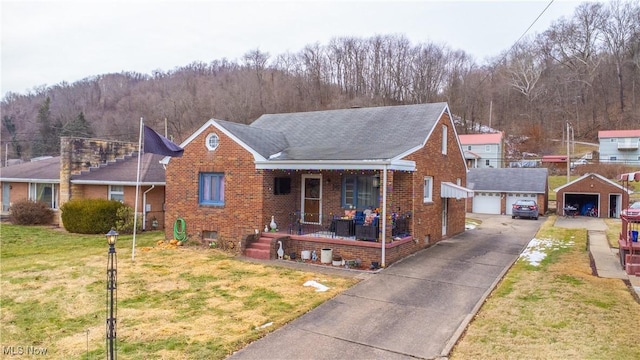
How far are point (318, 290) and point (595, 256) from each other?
9.69 metres

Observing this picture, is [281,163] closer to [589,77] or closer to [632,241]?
[632,241]

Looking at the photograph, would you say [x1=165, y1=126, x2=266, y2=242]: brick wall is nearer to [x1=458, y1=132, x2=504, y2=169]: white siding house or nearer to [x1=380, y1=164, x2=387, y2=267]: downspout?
[x1=380, y1=164, x2=387, y2=267]: downspout

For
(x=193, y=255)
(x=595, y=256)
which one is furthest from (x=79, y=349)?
(x=595, y=256)

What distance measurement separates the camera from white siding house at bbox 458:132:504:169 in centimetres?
5366

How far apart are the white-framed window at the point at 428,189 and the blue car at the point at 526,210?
55.2ft

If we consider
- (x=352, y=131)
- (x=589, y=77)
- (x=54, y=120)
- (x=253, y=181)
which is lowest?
(x=253, y=181)

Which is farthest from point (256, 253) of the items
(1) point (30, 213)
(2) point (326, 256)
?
(1) point (30, 213)

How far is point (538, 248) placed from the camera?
1508 centimetres

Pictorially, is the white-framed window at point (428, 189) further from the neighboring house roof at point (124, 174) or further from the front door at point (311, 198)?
the neighboring house roof at point (124, 174)

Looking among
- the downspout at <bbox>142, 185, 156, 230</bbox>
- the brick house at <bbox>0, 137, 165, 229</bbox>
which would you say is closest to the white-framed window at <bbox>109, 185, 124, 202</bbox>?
the brick house at <bbox>0, 137, 165, 229</bbox>

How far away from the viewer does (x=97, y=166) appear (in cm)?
2139

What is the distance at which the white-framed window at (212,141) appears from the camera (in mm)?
14508
